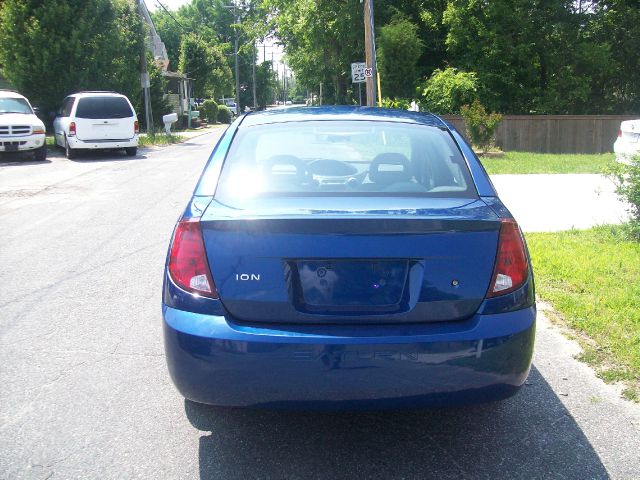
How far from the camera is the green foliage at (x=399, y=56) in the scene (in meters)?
26.5

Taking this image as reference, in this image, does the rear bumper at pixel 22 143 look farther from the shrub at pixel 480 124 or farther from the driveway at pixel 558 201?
the driveway at pixel 558 201

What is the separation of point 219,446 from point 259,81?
85698 millimetres

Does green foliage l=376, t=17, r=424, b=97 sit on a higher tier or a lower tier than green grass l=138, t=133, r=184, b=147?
higher

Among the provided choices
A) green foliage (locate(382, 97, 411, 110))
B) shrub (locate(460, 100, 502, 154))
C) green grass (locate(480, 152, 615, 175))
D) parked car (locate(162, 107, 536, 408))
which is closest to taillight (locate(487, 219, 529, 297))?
parked car (locate(162, 107, 536, 408))

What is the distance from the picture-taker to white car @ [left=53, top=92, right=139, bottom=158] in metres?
18.4

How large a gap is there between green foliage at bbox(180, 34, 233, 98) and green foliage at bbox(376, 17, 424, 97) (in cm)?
2740

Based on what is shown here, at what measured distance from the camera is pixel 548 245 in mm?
7035

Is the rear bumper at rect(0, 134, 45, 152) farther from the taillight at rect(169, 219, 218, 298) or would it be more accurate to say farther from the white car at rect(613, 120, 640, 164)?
the taillight at rect(169, 219, 218, 298)

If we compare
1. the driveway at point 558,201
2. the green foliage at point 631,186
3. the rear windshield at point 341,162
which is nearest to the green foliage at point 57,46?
the driveway at point 558,201

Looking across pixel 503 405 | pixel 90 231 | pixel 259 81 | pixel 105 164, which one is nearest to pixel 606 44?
pixel 105 164

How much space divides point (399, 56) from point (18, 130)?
1540 centimetres

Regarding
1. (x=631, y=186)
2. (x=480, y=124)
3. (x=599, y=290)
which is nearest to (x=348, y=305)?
(x=599, y=290)

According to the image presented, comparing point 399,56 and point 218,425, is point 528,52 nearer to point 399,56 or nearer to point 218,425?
point 399,56

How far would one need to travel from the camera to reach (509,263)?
9.89 ft
